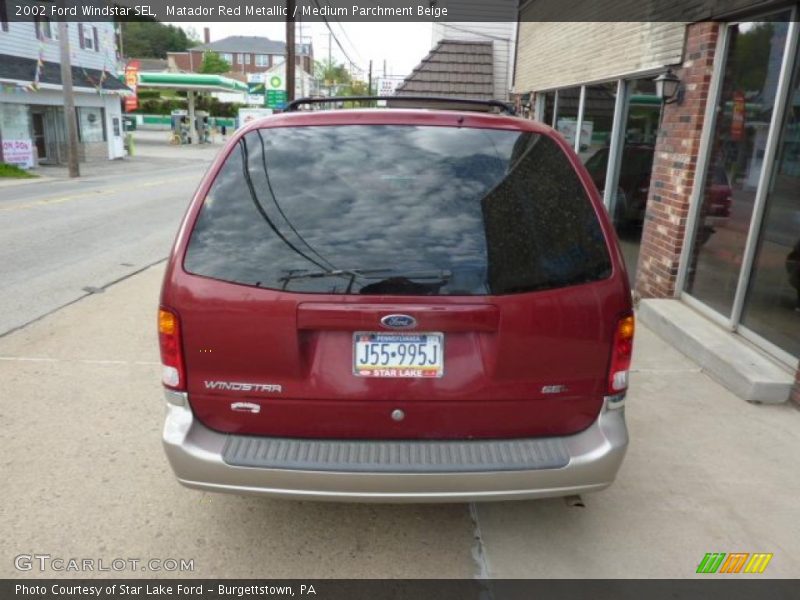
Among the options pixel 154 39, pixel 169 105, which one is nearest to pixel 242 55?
pixel 154 39

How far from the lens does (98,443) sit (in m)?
3.75

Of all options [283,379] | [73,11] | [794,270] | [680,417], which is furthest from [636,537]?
[73,11]

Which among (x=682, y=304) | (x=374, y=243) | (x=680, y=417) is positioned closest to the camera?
(x=374, y=243)

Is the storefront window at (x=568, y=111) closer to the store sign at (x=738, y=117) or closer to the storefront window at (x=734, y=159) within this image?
the storefront window at (x=734, y=159)

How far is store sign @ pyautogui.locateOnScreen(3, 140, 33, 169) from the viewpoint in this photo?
22734mm

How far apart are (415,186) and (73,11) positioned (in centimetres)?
3065

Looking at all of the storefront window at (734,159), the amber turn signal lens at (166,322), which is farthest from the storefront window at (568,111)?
the amber turn signal lens at (166,322)

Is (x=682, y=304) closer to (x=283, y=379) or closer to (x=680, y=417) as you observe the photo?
(x=680, y=417)

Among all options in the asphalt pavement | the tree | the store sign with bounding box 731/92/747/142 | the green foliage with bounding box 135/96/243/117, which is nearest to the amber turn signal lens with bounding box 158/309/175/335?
the asphalt pavement

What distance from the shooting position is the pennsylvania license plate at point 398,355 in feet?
7.93

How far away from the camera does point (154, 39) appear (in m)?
110

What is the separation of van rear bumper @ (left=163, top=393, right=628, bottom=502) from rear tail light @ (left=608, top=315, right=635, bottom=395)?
206 millimetres

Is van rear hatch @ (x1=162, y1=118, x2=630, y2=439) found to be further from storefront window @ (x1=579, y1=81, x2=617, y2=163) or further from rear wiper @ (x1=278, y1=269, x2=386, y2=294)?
storefront window @ (x1=579, y1=81, x2=617, y2=163)

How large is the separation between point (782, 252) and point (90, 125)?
97.9 feet
